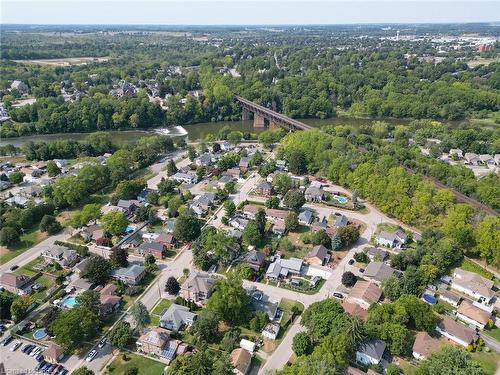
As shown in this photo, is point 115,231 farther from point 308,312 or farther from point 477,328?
point 477,328

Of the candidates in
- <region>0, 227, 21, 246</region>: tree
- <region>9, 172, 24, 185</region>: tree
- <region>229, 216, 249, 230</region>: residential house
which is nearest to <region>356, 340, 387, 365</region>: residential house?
<region>229, 216, 249, 230</region>: residential house

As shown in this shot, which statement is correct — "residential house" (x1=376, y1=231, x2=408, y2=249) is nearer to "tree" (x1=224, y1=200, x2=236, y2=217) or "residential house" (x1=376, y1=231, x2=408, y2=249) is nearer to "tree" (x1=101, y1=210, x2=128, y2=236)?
"tree" (x1=224, y1=200, x2=236, y2=217)

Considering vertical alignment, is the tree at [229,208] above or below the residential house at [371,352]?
above

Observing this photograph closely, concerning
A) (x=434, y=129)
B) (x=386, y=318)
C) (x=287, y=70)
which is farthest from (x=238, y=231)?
(x=287, y=70)

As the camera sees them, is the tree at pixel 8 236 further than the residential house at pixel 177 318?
Result: Yes

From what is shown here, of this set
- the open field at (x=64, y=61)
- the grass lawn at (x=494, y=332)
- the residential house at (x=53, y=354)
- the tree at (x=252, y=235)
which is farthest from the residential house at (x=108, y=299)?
the open field at (x=64, y=61)

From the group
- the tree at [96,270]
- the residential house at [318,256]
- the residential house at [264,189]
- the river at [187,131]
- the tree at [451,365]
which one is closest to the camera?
the tree at [451,365]

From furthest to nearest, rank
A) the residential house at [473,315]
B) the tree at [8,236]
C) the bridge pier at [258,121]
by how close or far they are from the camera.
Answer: the bridge pier at [258,121] → the tree at [8,236] → the residential house at [473,315]

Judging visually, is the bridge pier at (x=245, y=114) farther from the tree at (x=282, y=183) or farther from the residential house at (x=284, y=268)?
the residential house at (x=284, y=268)
